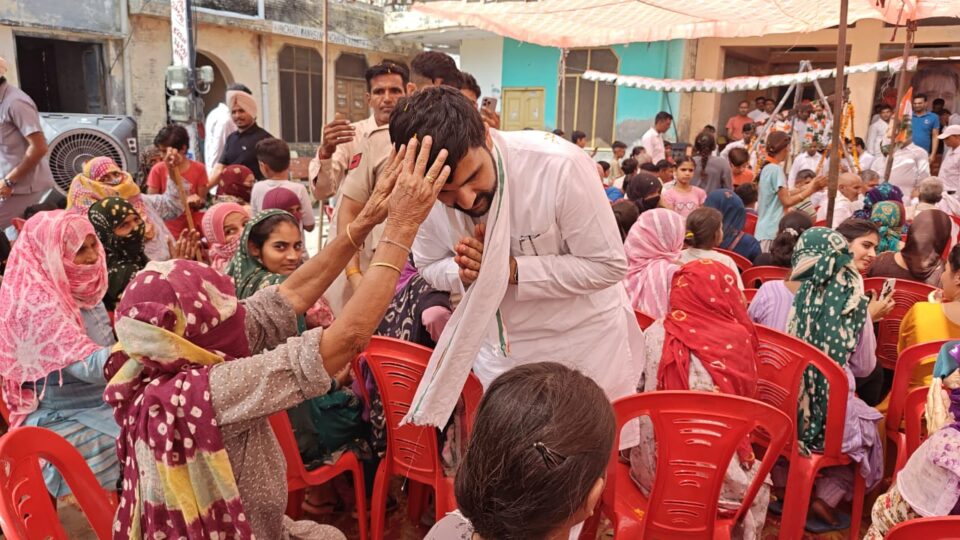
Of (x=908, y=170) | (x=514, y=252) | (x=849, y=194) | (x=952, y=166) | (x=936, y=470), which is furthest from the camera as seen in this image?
(x=952, y=166)

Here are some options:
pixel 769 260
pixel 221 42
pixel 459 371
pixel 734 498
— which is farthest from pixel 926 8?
pixel 221 42

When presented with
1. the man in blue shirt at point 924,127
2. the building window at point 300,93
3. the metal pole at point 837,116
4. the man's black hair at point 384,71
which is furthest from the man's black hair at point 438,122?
the building window at point 300,93

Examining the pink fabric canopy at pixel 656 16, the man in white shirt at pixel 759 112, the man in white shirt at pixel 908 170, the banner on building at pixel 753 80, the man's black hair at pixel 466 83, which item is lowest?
the man in white shirt at pixel 908 170

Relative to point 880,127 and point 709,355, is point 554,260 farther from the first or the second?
point 880,127

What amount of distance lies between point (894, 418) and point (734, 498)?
1.04m

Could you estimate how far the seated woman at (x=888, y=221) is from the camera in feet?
15.2

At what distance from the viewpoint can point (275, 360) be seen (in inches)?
56.2

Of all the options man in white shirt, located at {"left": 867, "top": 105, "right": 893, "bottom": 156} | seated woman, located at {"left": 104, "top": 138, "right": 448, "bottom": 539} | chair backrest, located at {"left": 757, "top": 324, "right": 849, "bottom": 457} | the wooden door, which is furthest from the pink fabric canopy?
the wooden door

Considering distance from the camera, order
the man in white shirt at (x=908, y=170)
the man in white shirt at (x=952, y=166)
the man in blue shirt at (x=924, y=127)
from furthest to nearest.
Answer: the man in blue shirt at (x=924, y=127), the man in white shirt at (x=952, y=166), the man in white shirt at (x=908, y=170)

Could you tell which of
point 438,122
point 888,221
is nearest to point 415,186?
point 438,122

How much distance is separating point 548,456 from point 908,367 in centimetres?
218

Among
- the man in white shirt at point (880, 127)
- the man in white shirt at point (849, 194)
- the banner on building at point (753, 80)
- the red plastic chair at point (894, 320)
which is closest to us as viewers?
the red plastic chair at point (894, 320)

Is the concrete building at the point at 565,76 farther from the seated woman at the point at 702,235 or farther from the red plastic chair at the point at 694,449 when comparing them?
the red plastic chair at the point at 694,449

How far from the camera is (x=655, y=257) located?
3.42 metres
